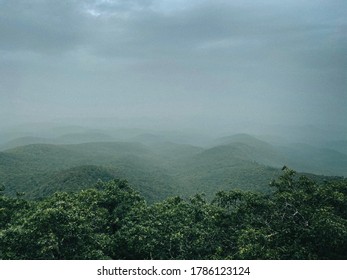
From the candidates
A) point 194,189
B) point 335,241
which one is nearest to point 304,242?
point 335,241

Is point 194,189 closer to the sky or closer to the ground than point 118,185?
closer to the ground

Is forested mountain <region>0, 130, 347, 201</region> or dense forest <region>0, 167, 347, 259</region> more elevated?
dense forest <region>0, 167, 347, 259</region>

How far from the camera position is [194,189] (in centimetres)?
10319

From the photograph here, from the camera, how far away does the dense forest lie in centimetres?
1633

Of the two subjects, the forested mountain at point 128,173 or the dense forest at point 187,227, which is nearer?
the dense forest at point 187,227

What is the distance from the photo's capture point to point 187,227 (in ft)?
67.2

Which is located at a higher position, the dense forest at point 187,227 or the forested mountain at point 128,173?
the dense forest at point 187,227

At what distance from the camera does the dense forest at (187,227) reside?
16.3m

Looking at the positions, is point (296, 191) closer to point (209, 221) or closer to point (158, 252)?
point (209, 221)

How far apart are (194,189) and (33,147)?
75.4 meters

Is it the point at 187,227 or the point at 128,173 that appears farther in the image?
the point at 128,173

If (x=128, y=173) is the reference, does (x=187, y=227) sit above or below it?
above

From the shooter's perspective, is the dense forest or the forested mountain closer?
the dense forest

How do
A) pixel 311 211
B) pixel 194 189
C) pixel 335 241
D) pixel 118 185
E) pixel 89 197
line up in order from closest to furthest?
pixel 335 241 → pixel 311 211 → pixel 89 197 → pixel 118 185 → pixel 194 189
